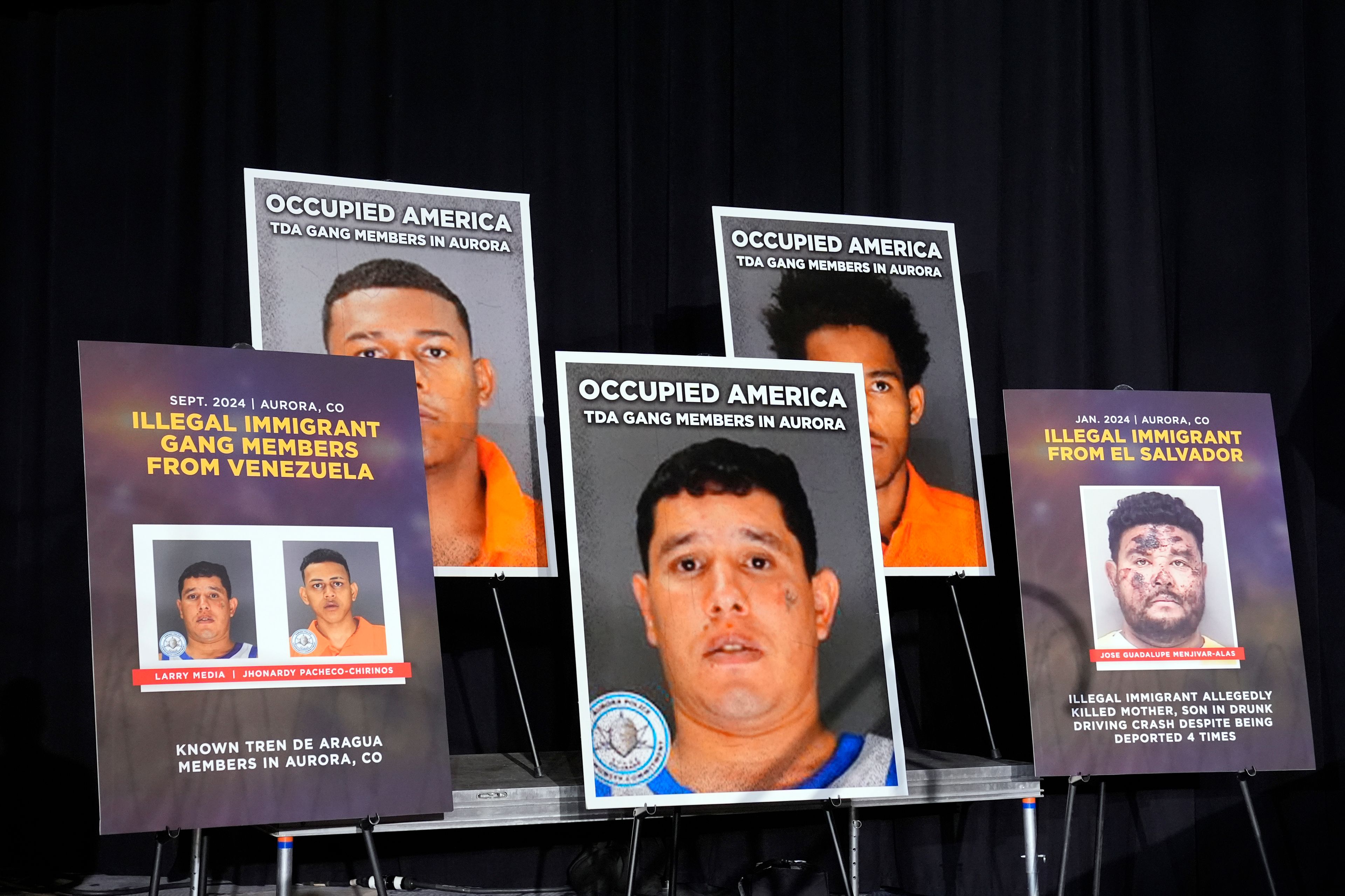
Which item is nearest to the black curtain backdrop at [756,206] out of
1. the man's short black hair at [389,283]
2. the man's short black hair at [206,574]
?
the man's short black hair at [389,283]

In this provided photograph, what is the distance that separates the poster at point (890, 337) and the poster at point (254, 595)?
49.7 inches

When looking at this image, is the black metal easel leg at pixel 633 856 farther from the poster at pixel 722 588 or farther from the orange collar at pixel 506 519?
the orange collar at pixel 506 519

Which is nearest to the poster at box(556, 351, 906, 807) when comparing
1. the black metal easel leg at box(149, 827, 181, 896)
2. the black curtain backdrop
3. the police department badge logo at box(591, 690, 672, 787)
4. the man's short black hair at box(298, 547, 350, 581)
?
the police department badge logo at box(591, 690, 672, 787)

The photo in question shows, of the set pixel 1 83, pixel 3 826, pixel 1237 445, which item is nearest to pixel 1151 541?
pixel 1237 445

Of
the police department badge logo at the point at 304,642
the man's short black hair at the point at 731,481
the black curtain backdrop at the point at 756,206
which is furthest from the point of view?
the black curtain backdrop at the point at 756,206

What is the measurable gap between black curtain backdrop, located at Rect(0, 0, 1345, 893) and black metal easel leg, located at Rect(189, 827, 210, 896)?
1.24 metres

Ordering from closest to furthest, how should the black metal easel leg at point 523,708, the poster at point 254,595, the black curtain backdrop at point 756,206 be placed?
the poster at point 254,595
the black metal easel leg at point 523,708
the black curtain backdrop at point 756,206

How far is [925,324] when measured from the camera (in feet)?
13.0

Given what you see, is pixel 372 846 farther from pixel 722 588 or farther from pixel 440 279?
pixel 440 279

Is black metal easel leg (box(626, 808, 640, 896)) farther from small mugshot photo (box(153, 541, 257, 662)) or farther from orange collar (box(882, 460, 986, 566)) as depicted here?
orange collar (box(882, 460, 986, 566))

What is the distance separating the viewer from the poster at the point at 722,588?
3.04 m

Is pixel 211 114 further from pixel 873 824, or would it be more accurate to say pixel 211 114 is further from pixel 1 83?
pixel 873 824

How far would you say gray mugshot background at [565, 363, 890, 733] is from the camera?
121 inches

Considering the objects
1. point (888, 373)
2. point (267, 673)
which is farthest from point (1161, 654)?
point (267, 673)
